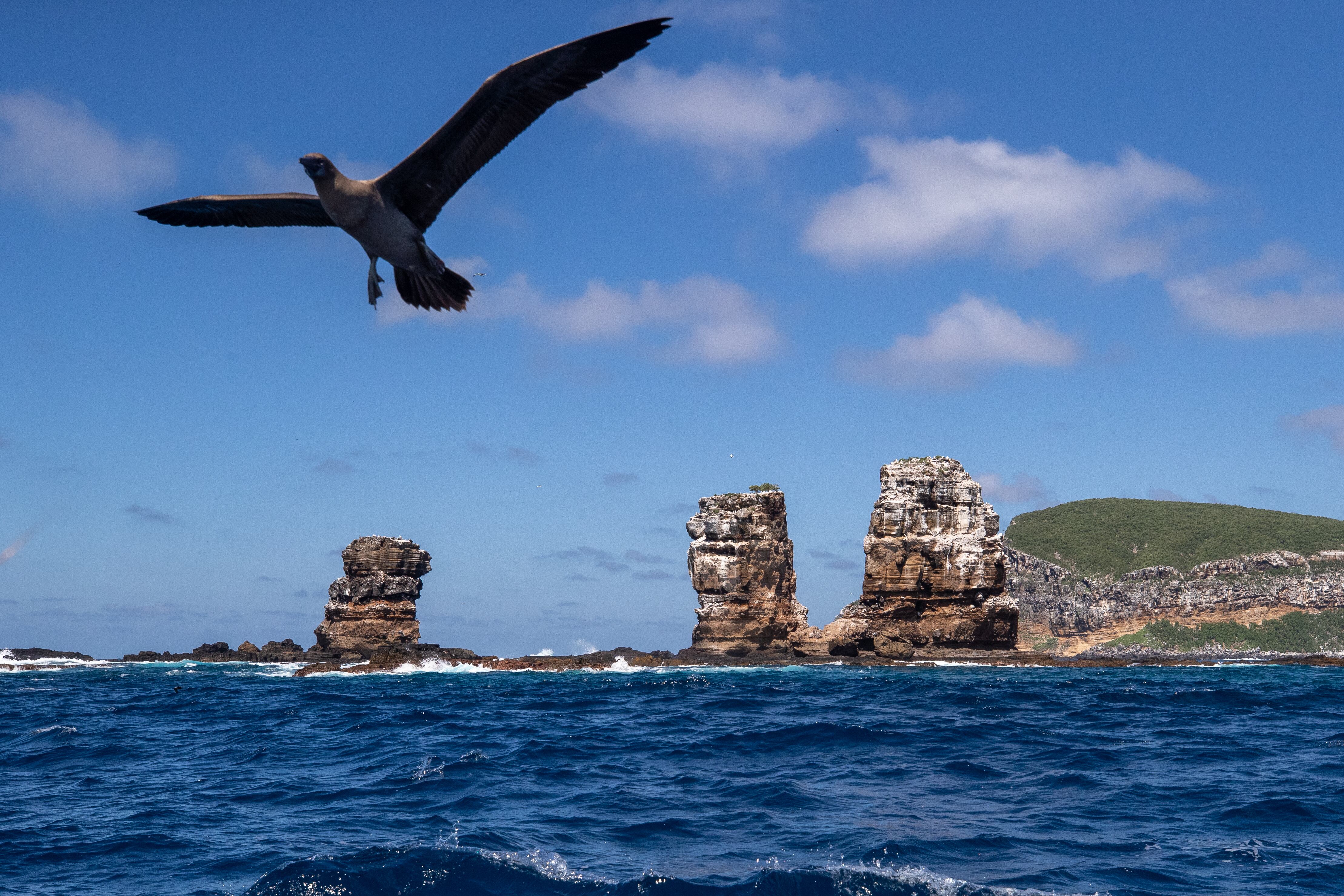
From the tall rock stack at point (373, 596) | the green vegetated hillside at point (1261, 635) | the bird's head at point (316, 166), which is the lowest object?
the green vegetated hillside at point (1261, 635)

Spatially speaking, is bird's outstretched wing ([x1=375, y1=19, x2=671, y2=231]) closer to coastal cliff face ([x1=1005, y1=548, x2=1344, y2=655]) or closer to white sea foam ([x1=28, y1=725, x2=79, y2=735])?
white sea foam ([x1=28, y1=725, x2=79, y2=735])

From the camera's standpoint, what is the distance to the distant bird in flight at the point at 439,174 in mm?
7883

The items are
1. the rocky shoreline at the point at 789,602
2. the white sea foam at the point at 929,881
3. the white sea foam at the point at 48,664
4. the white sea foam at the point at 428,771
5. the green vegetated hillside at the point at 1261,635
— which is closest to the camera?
the white sea foam at the point at 929,881

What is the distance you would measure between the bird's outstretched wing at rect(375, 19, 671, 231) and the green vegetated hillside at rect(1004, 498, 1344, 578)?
11856 cm

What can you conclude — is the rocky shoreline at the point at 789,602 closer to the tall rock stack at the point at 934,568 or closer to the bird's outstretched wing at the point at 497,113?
the tall rock stack at the point at 934,568

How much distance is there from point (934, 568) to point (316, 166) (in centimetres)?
5739

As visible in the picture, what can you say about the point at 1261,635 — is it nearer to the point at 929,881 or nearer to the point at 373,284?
the point at 929,881

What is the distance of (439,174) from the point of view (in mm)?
8891

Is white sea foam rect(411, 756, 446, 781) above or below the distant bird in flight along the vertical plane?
below

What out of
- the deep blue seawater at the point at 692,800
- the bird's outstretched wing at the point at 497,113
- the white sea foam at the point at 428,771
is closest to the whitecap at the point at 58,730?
the deep blue seawater at the point at 692,800

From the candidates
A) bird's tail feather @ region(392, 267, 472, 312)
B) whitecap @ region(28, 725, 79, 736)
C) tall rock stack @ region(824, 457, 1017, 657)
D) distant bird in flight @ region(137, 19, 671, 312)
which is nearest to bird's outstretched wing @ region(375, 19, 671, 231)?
distant bird in flight @ region(137, 19, 671, 312)

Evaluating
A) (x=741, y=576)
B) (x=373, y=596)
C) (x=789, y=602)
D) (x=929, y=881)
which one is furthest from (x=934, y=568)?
(x=929, y=881)

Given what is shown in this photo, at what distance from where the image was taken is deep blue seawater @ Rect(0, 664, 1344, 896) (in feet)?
37.8

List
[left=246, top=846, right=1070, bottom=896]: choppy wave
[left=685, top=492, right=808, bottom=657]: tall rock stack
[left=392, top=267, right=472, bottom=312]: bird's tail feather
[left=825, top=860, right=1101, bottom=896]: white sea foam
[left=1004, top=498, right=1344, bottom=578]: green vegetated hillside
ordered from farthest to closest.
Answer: [left=1004, top=498, right=1344, bottom=578]: green vegetated hillside
[left=685, top=492, right=808, bottom=657]: tall rock stack
[left=246, top=846, right=1070, bottom=896]: choppy wave
[left=825, top=860, right=1101, bottom=896]: white sea foam
[left=392, top=267, right=472, bottom=312]: bird's tail feather
